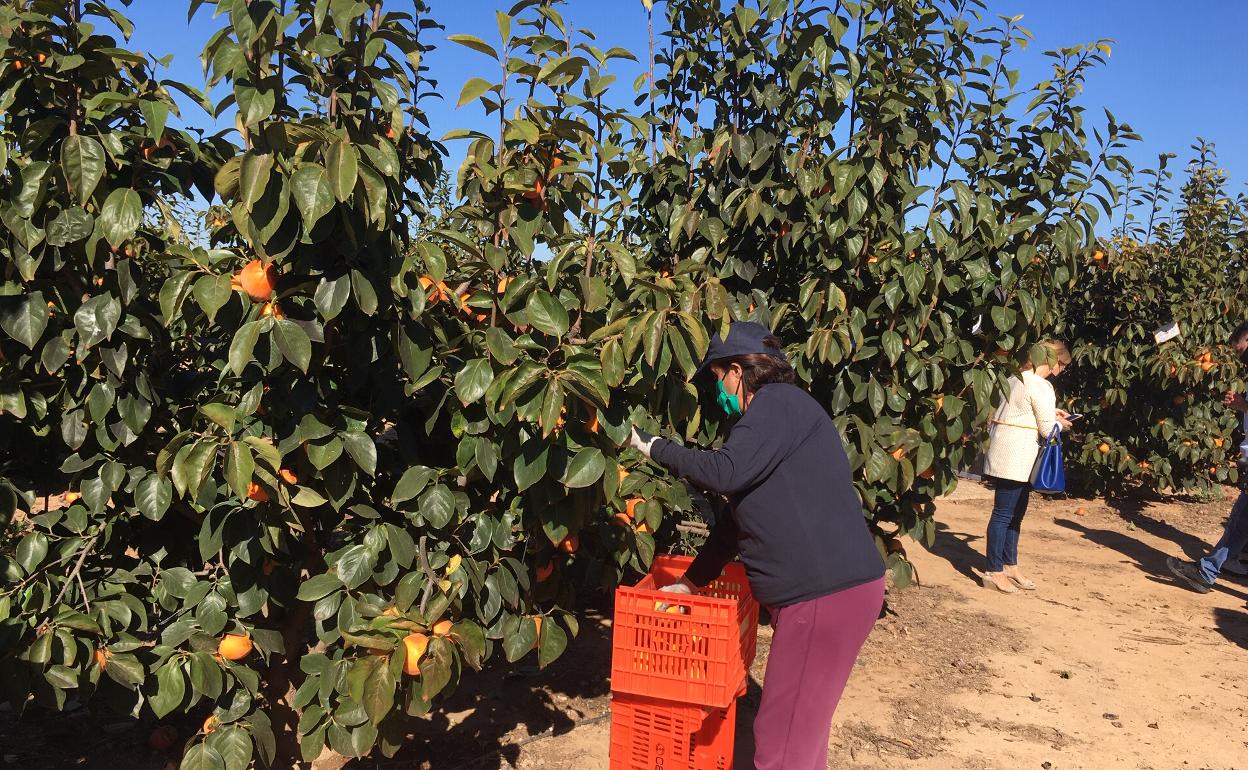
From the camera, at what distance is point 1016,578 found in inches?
229

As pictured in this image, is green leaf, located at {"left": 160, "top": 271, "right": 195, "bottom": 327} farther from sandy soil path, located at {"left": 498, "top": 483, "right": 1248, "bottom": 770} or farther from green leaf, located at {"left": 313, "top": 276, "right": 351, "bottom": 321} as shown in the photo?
sandy soil path, located at {"left": 498, "top": 483, "right": 1248, "bottom": 770}

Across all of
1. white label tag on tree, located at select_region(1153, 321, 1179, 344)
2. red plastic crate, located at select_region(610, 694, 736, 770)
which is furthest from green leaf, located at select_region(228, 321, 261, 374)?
white label tag on tree, located at select_region(1153, 321, 1179, 344)

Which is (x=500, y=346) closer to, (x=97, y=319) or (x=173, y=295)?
(x=173, y=295)

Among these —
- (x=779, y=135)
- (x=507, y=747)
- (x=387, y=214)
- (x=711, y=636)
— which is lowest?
(x=507, y=747)

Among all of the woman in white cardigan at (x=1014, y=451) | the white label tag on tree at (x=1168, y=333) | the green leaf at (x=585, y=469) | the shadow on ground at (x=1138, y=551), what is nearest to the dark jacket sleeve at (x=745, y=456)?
the green leaf at (x=585, y=469)

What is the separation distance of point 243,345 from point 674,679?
137 cm

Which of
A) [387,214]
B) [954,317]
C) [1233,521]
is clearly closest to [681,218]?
[954,317]

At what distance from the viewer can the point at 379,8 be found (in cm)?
210

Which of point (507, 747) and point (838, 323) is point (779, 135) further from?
point (507, 747)

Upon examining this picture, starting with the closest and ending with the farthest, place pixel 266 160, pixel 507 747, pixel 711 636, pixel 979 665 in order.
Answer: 1. pixel 266 160
2. pixel 711 636
3. pixel 507 747
4. pixel 979 665

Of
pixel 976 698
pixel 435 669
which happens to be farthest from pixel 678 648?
pixel 976 698

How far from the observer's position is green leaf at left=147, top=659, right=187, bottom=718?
2.19 meters

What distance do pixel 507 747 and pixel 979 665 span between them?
94.5 inches

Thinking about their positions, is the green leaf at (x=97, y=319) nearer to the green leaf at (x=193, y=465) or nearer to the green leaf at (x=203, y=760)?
the green leaf at (x=193, y=465)
